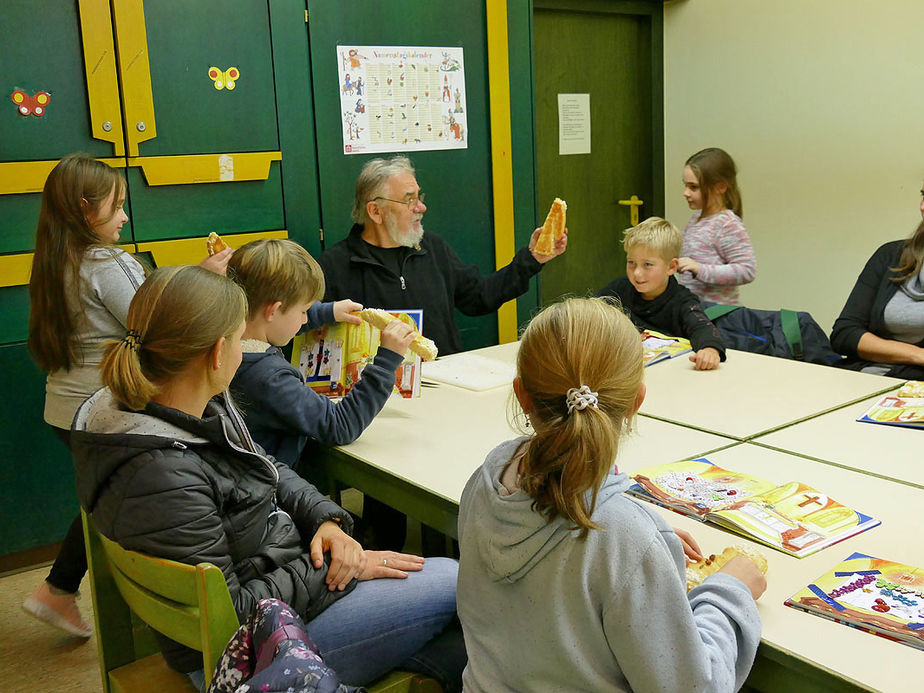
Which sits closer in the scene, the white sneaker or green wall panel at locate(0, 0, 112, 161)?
the white sneaker

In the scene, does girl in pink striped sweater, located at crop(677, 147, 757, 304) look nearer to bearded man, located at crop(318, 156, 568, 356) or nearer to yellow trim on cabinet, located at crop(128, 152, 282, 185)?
bearded man, located at crop(318, 156, 568, 356)

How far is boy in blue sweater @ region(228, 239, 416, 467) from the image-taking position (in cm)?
219

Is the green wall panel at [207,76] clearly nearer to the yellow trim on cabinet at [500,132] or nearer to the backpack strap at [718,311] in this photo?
the yellow trim on cabinet at [500,132]

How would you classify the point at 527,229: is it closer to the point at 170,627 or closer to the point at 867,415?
the point at 867,415

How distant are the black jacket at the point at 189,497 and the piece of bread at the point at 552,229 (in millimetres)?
1857

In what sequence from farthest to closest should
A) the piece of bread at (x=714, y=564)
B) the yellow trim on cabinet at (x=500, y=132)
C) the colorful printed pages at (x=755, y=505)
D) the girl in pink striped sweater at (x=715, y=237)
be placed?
1. the yellow trim on cabinet at (x=500, y=132)
2. the girl in pink striped sweater at (x=715, y=237)
3. the colorful printed pages at (x=755, y=505)
4. the piece of bread at (x=714, y=564)

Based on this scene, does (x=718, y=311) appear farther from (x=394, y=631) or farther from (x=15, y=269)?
(x=15, y=269)

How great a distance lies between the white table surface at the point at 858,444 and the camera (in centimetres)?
196

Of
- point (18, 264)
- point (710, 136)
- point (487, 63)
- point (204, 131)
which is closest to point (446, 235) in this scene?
point (487, 63)

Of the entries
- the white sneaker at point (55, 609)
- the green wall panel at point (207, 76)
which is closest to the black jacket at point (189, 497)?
the white sneaker at point (55, 609)

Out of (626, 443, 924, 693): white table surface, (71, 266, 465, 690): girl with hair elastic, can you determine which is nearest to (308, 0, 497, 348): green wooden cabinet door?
(71, 266, 465, 690): girl with hair elastic

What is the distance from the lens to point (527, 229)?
4.45m

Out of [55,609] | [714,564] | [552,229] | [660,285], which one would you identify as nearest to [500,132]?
[552,229]

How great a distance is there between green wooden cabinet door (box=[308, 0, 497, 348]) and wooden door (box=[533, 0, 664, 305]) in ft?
3.27
